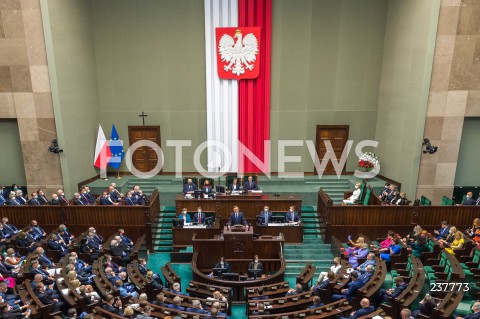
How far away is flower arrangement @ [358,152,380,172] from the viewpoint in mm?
14148

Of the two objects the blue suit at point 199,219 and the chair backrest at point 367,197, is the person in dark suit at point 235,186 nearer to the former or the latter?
the blue suit at point 199,219

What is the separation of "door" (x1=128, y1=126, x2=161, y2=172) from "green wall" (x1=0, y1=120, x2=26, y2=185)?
14.3ft

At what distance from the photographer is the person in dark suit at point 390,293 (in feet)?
22.6

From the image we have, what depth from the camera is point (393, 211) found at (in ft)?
34.7

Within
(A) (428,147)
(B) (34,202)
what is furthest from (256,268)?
(A) (428,147)

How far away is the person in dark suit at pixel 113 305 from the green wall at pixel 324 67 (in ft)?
32.2

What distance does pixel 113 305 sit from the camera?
6.86 m

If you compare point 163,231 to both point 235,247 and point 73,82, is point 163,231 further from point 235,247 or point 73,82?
point 73,82

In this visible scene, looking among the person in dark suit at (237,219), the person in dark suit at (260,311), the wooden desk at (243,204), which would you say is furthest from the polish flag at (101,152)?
the person in dark suit at (260,311)

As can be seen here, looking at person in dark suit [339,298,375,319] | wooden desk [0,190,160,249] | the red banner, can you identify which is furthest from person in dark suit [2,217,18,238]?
person in dark suit [339,298,375,319]

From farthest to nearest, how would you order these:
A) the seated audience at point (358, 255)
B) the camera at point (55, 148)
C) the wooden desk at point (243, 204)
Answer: the camera at point (55, 148)
the wooden desk at point (243, 204)
the seated audience at point (358, 255)

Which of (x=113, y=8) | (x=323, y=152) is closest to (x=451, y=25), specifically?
(x=323, y=152)

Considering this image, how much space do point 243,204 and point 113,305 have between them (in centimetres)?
534

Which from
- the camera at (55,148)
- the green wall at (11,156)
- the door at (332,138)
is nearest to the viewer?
the camera at (55,148)
